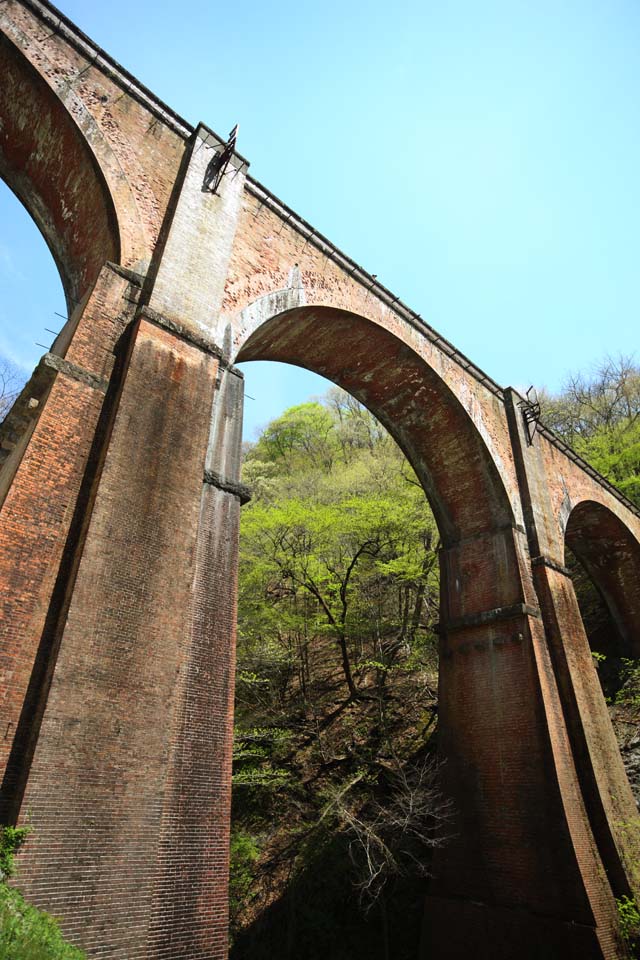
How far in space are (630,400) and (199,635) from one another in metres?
23.5

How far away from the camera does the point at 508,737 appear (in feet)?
30.7

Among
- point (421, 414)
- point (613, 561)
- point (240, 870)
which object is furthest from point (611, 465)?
point (240, 870)

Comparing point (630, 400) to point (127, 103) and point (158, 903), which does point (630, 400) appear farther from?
point (158, 903)

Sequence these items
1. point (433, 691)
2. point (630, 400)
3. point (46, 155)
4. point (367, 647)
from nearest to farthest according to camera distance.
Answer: point (46, 155) → point (433, 691) → point (367, 647) → point (630, 400)

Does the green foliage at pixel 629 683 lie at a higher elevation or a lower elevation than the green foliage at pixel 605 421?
lower

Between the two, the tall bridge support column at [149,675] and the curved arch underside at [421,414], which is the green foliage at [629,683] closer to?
the curved arch underside at [421,414]

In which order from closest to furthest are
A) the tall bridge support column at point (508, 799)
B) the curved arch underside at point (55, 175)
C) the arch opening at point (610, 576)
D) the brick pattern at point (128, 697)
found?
1. the brick pattern at point (128, 697)
2. the curved arch underside at point (55, 175)
3. the tall bridge support column at point (508, 799)
4. the arch opening at point (610, 576)

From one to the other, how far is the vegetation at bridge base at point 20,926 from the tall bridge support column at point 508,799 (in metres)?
6.91

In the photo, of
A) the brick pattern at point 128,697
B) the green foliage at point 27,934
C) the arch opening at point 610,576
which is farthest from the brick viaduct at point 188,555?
the arch opening at point 610,576

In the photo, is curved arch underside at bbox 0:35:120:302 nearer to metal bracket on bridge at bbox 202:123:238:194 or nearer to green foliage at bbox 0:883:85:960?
metal bracket on bridge at bbox 202:123:238:194

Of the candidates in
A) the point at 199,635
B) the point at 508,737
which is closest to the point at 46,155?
the point at 199,635

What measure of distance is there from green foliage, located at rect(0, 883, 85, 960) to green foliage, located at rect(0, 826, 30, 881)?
0.43 feet

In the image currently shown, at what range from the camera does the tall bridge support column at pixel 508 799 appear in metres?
7.97

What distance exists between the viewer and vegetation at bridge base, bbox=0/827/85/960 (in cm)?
326
